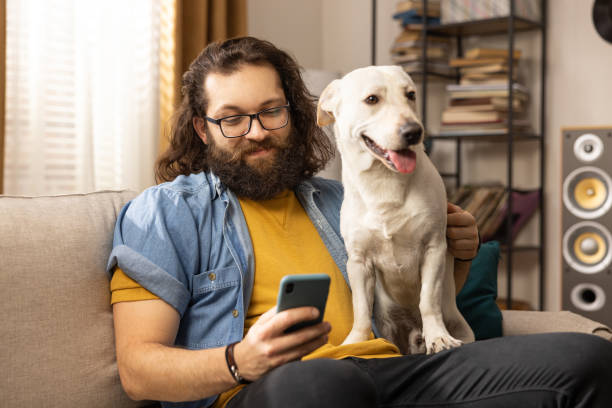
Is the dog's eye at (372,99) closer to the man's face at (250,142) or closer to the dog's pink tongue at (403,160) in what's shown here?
the dog's pink tongue at (403,160)

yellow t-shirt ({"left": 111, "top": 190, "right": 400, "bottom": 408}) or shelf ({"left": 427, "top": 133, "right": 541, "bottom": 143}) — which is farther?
shelf ({"left": 427, "top": 133, "right": 541, "bottom": 143})

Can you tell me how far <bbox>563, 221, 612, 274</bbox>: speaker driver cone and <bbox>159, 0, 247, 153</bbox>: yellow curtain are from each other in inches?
68.7

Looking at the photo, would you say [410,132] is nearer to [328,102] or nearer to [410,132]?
[410,132]

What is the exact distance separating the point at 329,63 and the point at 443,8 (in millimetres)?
885

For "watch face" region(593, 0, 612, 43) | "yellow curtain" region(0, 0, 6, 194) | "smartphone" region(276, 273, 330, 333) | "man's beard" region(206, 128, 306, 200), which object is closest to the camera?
"smartphone" region(276, 273, 330, 333)

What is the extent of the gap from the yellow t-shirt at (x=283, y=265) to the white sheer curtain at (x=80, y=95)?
4.45 ft

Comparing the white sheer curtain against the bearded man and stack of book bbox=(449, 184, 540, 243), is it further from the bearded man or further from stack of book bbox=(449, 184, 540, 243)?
stack of book bbox=(449, 184, 540, 243)

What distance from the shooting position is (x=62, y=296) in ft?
3.92

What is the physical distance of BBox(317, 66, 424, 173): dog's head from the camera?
0.99 metres

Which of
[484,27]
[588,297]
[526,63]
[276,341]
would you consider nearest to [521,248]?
[588,297]

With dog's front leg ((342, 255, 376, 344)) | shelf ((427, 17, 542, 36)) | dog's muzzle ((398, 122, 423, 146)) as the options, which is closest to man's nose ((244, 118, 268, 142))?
dog's front leg ((342, 255, 376, 344))

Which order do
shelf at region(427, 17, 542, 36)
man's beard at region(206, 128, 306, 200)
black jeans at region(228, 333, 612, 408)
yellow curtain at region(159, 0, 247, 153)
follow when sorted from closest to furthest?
black jeans at region(228, 333, 612, 408) < man's beard at region(206, 128, 306, 200) < yellow curtain at region(159, 0, 247, 153) < shelf at region(427, 17, 542, 36)

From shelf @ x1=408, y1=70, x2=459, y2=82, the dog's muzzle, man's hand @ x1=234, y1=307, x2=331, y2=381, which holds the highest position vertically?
shelf @ x1=408, y1=70, x2=459, y2=82

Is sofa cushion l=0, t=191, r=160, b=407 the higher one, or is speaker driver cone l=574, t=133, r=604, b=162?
speaker driver cone l=574, t=133, r=604, b=162
